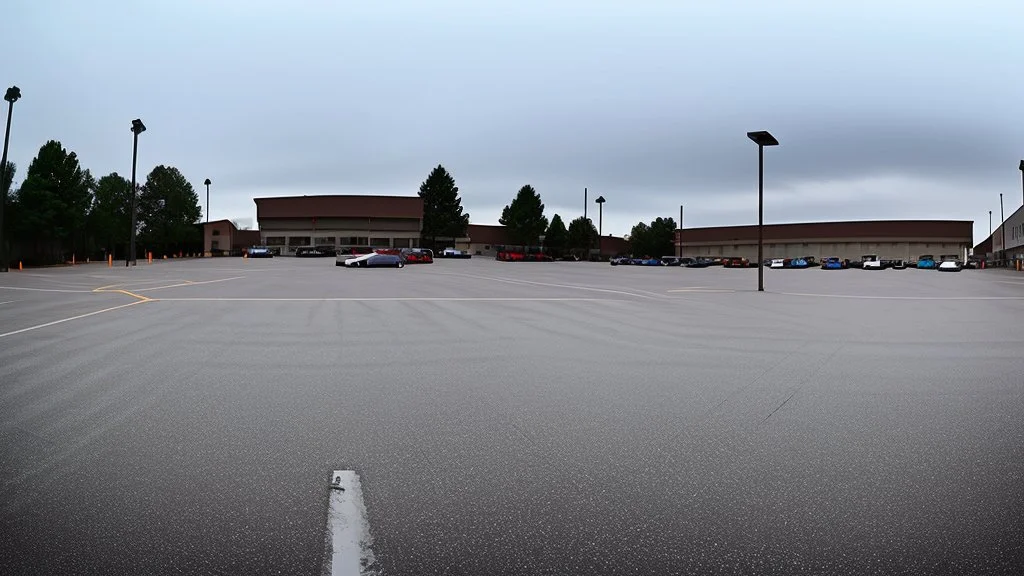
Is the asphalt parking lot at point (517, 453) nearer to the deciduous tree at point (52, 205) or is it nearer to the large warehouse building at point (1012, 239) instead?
the deciduous tree at point (52, 205)

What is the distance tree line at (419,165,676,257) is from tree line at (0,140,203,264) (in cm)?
3489

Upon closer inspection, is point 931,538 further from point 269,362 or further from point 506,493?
point 269,362

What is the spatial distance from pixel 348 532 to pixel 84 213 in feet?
229

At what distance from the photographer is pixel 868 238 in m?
105

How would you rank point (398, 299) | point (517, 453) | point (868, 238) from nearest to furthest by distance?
point (517, 453)
point (398, 299)
point (868, 238)

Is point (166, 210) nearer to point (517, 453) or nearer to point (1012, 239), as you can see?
point (517, 453)

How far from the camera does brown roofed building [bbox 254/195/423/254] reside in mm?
106375

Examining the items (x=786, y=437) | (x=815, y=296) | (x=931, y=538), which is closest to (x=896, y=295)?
(x=815, y=296)

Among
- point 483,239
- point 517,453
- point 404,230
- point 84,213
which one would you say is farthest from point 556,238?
point 517,453

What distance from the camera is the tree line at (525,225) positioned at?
370ft

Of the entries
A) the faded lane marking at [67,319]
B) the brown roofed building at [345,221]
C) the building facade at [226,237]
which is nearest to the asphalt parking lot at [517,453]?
the faded lane marking at [67,319]

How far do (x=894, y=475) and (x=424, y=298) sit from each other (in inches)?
745

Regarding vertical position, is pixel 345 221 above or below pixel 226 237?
above

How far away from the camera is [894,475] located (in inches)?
193
